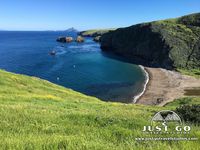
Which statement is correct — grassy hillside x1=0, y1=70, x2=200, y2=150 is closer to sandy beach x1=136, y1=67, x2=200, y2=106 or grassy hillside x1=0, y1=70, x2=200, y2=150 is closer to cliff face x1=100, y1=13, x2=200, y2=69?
sandy beach x1=136, y1=67, x2=200, y2=106

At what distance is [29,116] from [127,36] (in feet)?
517

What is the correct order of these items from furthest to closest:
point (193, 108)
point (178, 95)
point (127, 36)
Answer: point (127, 36) < point (178, 95) < point (193, 108)

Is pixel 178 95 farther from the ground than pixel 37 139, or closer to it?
closer to it

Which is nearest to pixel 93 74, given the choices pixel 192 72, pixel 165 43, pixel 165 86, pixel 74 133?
pixel 165 86

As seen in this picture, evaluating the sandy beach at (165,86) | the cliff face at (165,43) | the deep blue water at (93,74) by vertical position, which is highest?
the cliff face at (165,43)

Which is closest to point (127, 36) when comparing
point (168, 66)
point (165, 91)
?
point (168, 66)

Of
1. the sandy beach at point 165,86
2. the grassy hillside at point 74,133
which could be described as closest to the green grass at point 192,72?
the sandy beach at point 165,86

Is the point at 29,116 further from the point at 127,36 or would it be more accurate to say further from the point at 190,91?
the point at 127,36

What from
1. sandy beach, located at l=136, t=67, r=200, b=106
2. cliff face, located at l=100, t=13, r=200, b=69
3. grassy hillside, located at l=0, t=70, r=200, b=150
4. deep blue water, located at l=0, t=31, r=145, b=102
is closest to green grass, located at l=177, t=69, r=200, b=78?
sandy beach, located at l=136, t=67, r=200, b=106

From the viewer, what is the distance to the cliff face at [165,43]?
125 metres

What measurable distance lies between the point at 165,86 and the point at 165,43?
50164mm

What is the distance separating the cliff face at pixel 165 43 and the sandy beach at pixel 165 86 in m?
16.4

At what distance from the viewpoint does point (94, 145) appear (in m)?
6.73

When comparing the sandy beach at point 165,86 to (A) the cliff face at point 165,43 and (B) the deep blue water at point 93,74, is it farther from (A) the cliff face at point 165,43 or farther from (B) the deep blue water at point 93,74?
(A) the cliff face at point 165,43
